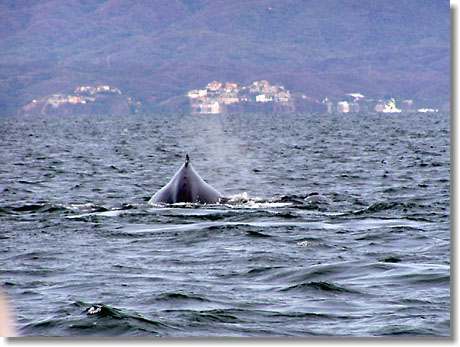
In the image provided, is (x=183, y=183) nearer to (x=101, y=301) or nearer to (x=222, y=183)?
(x=222, y=183)

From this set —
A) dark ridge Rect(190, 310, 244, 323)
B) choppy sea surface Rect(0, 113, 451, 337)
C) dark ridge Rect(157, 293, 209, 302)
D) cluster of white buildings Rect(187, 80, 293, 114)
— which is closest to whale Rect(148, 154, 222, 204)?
choppy sea surface Rect(0, 113, 451, 337)

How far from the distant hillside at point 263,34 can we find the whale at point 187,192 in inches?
74.8

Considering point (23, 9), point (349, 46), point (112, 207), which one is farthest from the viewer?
point (112, 207)

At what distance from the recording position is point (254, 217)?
16.6 meters

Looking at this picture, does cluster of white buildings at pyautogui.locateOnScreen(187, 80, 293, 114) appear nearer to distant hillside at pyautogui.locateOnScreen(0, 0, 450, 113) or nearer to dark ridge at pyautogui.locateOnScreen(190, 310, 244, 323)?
distant hillside at pyautogui.locateOnScreen(0, 0, 450, 113)

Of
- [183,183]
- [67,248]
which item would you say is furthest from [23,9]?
[183,183]

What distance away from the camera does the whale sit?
60.7 ft

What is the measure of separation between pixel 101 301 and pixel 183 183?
9593 millimetres

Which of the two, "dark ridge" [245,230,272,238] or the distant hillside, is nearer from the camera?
"dark ridge" [245,230,272,238]

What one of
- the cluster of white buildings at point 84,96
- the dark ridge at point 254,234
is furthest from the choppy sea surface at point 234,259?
the cluster of white buildings at point 84,96

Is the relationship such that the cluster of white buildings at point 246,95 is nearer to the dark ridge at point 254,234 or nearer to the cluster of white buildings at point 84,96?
the cluster of white buildings at point 84,96

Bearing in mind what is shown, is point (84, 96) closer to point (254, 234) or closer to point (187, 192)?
point (187, 192)

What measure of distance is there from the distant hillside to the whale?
1.90 meters

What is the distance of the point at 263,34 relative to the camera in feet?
53.5
